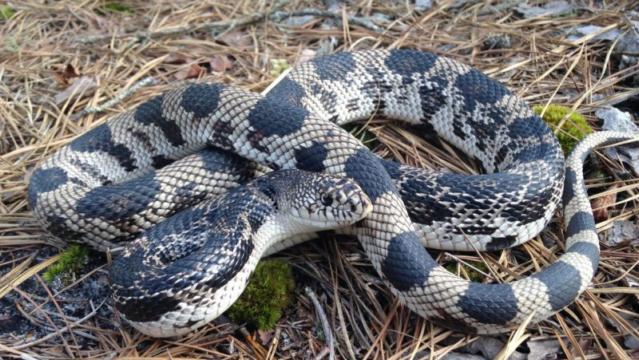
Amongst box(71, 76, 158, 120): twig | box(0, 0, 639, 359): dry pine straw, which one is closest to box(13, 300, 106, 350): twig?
box(0, 0, 639, 359): dry pine straw

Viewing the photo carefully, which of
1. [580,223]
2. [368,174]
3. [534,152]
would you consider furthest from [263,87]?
[580,223]

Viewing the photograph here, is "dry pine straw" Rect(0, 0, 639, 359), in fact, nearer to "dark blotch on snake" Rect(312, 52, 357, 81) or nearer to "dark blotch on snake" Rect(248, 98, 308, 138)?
"dark blotch on snake" Rect(312, 52, 357, 81)

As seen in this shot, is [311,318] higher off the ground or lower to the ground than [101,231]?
lower

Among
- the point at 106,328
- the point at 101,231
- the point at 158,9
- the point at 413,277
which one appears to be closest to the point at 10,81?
the point at 158,9

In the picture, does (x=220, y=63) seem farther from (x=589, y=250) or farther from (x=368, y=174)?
(x=589, y=250)

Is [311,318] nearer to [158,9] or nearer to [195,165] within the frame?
[195,165]

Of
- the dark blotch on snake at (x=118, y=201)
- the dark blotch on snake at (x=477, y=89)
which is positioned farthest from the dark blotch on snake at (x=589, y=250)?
the dark blotch on snake at (x=118, y=201)
